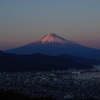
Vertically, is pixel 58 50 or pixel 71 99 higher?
pixel 58 50

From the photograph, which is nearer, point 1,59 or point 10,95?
point 10,95

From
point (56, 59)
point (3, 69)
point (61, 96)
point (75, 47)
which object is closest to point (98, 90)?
point (61, 96)

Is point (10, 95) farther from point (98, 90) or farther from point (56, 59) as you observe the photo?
point (56, 59)

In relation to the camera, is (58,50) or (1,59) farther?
(58,50)

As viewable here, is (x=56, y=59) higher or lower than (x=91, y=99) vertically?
higher

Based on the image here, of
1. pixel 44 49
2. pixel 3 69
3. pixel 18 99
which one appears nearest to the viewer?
pixel 18 99

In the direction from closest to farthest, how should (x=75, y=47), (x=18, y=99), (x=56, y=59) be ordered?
(x=18, y=99) → (x=56, y=59) → (x=75, y=47)

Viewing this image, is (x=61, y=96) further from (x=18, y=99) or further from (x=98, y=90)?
(x=18, y=99)

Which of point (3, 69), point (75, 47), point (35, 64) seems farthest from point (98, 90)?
point (75, 47)

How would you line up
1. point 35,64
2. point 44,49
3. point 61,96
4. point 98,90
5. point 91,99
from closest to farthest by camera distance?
1. point 91,99
2. point 61,96
3. point 98,90
4. point 35,64
5. point 44,49
